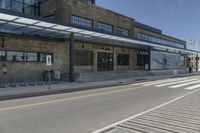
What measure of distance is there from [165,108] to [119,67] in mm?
30304

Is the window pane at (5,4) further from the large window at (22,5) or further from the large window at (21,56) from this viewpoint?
the large window at (21,56)

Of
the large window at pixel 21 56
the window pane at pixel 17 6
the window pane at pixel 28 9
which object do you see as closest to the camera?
the large window at pixel 21 56

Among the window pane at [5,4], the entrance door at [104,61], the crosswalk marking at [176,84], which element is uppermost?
the window pane at [5,4]

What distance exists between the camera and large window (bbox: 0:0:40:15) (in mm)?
31031

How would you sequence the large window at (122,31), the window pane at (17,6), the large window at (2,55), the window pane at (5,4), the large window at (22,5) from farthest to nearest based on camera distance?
the large window at (122,31) < the window pane at (17,6) < the large window at (22,5) < the window pane at (5,4) < the large window at (2,55)

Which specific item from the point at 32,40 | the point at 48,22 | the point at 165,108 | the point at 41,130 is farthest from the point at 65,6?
the point at 41,130

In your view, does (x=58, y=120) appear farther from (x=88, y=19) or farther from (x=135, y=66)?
(x=135, y=66)

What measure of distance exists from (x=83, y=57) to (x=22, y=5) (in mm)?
10771

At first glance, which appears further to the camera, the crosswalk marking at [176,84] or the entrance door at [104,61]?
the entrance door at [104,61]

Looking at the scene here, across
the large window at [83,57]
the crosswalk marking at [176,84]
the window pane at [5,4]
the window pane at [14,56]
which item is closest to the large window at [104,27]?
the large window at [83,57]

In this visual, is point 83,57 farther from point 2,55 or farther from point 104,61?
point 2,55

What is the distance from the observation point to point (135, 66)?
44.8 m

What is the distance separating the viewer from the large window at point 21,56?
2305 cm

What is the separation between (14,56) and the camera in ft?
78.4
